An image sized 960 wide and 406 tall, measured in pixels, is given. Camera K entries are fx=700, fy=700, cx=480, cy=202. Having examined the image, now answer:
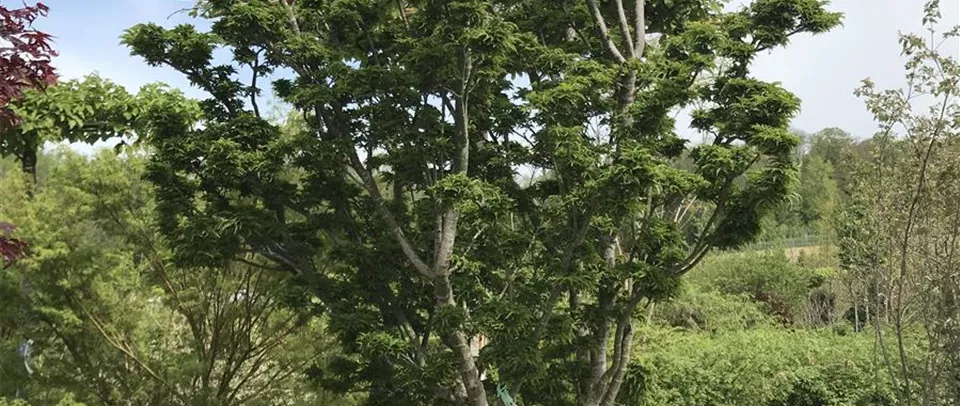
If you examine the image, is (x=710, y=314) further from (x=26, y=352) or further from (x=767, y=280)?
(x=26, y=352)

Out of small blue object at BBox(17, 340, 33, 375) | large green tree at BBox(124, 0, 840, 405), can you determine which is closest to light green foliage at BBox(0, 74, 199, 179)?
large green tree at BBox(124, 0, 840, 405)

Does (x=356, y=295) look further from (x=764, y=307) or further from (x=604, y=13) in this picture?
(x=764, y=307)

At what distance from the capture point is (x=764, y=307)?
1334 cm

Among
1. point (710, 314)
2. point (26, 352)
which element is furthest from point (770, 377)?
point (26, 352)

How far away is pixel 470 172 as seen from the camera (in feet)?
13.4

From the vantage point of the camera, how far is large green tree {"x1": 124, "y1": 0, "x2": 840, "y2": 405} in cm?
347

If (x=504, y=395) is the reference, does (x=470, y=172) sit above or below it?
above

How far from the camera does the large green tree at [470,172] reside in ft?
11.4

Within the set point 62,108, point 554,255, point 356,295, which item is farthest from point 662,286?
point 62,108

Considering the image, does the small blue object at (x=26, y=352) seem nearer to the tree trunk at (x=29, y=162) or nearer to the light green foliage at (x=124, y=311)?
the light green foliage at (x=124, y=311)

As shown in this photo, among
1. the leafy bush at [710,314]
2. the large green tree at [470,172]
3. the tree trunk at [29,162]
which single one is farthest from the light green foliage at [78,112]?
the leafy bush at [710,314]

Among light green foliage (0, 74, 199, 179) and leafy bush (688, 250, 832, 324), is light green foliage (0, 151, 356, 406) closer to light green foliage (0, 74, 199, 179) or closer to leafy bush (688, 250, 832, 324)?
light green foliage (0, 74, 199, 179)

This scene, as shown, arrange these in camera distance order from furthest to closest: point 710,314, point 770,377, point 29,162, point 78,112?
point 710,314, point 770,377, point 29,162, point 78,112

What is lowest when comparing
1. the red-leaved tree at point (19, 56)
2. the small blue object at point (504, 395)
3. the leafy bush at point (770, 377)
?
the leafy bush at point (770, 377)
